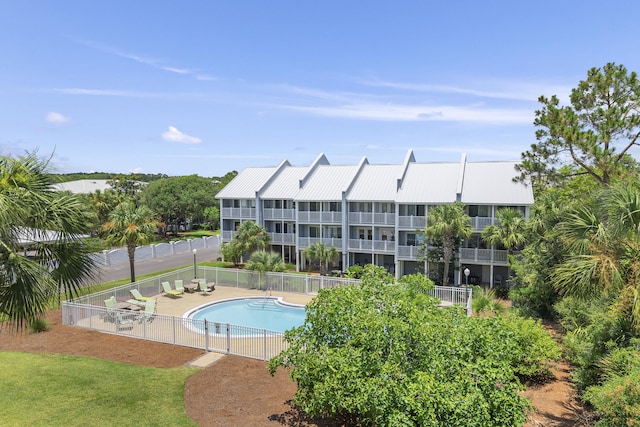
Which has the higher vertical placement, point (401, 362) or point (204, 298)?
point (401, 362)

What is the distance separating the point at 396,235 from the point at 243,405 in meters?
20.3

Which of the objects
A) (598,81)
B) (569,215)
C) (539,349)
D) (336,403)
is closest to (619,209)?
(569,215)

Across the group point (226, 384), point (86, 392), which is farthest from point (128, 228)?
point (226, 384)

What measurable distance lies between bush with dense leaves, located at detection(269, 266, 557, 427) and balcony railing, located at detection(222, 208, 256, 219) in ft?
91.5

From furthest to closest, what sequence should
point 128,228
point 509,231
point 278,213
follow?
1. point 278,213
2. point 509,231
3. point 128,228

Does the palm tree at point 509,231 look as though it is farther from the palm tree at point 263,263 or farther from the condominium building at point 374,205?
the palm tree at point 263,263

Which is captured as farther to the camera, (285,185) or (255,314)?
(285,185)

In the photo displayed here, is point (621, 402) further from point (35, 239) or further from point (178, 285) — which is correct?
point (178, 285)

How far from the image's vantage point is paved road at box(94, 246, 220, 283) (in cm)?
3247

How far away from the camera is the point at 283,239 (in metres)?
36.7

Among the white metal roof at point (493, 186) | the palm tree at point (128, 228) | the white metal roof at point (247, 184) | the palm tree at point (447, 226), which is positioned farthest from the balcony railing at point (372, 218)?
the palm tree at point (128, 228)

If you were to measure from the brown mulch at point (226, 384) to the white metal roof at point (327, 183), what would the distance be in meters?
19.2

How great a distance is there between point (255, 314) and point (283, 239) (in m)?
13.4

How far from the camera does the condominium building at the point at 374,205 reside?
28.7 metres
